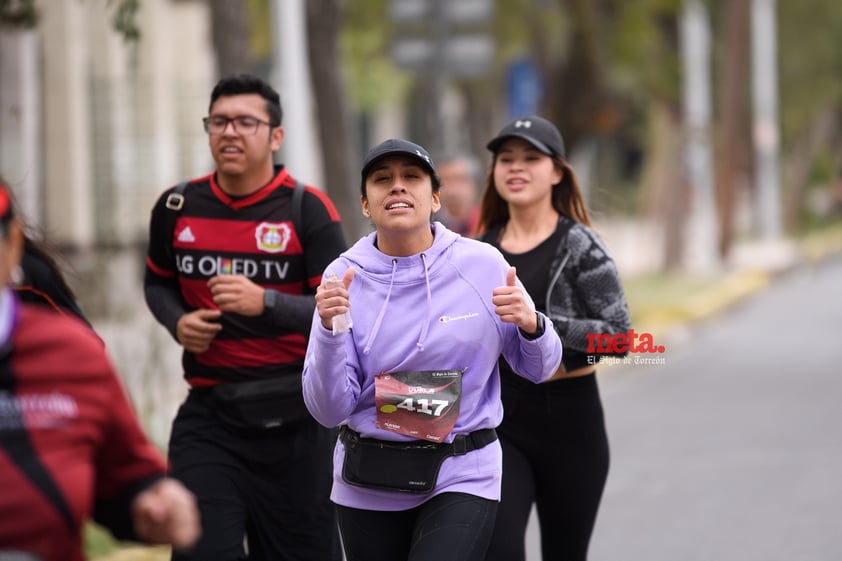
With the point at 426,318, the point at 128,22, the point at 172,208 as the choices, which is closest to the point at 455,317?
the point at 426,318

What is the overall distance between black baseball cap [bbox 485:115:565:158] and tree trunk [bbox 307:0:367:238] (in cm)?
901

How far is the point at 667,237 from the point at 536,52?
23.9 ft

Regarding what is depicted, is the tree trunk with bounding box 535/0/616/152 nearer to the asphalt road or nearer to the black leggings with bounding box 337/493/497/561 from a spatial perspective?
the asphalt road

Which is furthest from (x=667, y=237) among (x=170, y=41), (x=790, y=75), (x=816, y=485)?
(x=816, y=485)

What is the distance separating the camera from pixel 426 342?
13.6ft

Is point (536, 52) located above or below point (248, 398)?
above

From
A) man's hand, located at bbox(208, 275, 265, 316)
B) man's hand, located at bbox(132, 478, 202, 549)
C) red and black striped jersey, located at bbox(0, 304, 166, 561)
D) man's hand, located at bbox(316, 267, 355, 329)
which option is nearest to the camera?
red and black striped jersey, located at bbox(0, 304, 166, 561)

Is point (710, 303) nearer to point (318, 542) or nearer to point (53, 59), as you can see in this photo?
point (53, 59)

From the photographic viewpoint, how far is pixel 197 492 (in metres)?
4.85

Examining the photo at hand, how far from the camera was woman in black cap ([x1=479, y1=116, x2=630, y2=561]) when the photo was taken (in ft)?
17.2

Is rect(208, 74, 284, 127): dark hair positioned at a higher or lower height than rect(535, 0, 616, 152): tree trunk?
lower

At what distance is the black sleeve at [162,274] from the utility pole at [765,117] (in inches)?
1298

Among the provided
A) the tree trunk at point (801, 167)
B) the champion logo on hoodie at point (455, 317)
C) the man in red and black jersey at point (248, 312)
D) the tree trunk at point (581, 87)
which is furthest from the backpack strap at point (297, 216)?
the tree trunk at point (801, 167)

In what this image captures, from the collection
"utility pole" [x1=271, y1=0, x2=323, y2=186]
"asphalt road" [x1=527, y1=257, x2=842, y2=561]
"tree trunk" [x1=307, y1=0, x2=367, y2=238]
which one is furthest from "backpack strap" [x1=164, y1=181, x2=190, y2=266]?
"tree trunk" [x1=307, y1=0, x2=367, y2=238]
